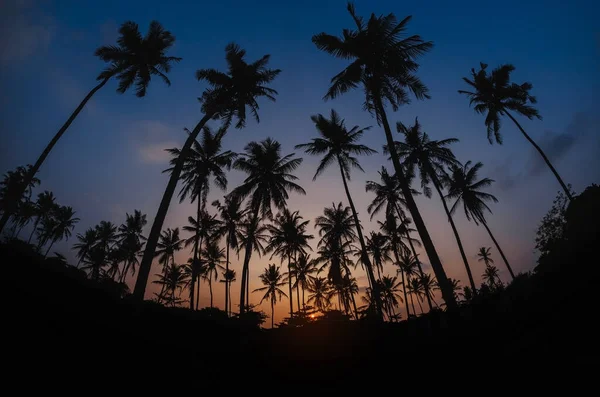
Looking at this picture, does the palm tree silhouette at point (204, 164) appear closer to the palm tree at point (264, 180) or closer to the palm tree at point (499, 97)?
the palm tree at point (264, 180)

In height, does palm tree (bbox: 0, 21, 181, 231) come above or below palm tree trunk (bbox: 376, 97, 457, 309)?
above

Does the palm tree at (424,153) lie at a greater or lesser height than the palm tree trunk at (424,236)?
greater

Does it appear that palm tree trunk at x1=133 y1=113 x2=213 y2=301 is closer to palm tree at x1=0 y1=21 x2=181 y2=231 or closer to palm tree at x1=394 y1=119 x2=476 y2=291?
palm tree at x1=0 y1=21 x2=181 y2=231

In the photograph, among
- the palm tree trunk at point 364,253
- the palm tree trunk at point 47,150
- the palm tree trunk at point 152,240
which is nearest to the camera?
the palm tree trunk at point 152,240

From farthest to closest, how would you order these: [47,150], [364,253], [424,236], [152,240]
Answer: [364,253] < [47,150] < [152,240] < [424,236]

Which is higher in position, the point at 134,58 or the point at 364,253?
the point at 134,58

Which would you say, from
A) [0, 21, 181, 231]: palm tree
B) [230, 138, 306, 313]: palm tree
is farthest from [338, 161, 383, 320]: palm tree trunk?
[0, 21, 181, 231]: palm tree

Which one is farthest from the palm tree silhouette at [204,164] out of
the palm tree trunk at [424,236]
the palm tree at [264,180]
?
the palm tree trunk at [424,236]

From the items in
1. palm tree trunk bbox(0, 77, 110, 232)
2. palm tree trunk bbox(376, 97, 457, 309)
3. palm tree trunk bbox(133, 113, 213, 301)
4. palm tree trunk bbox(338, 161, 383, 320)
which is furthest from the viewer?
palm tree trunk bbox(338, 161, 383, 320)

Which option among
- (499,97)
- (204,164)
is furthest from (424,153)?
(204,164)

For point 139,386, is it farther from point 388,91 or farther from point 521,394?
point 388,91

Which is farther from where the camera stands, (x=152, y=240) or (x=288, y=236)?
(x=288, y=236)

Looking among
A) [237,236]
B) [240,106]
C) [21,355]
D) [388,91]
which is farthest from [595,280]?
[237,236]

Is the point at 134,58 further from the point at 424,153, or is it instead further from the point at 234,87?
the point at 424,153
